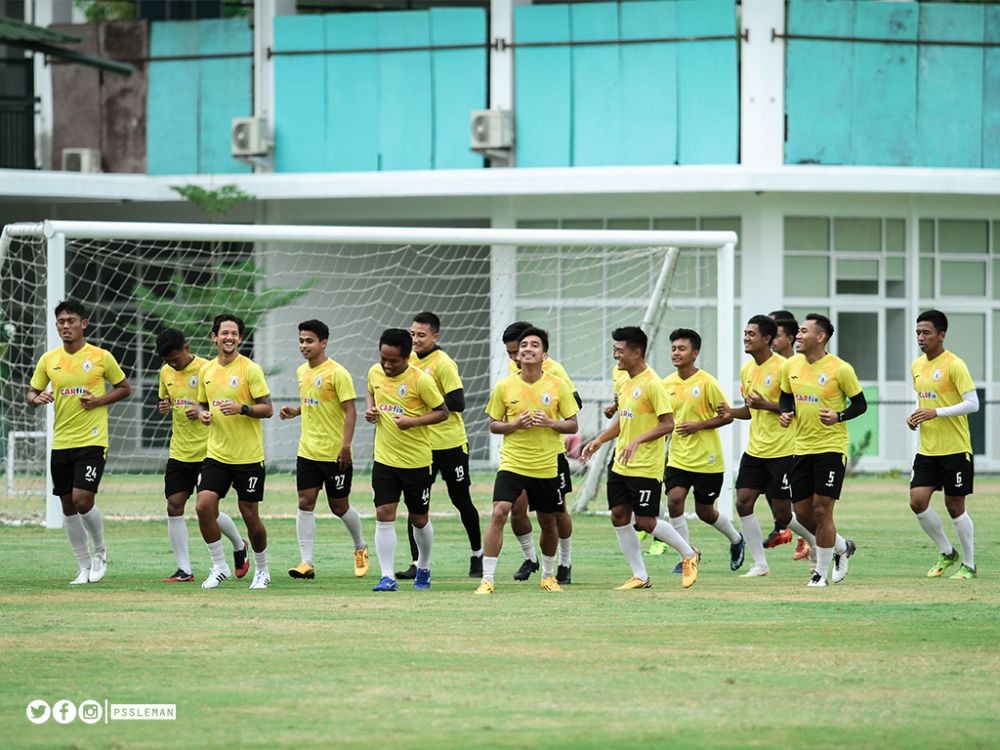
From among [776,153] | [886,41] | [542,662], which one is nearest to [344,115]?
[776,153]

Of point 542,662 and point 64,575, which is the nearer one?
point 542,662

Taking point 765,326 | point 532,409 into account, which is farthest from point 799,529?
point 532,409

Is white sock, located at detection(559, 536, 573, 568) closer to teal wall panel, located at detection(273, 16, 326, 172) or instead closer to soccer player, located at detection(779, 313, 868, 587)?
soccer player, located at detection(779, 313, 868, 587)

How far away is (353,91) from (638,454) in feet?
68.2

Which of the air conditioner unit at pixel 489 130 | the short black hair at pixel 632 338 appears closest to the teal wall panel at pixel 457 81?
the air conditioner unit at pixel 489 130

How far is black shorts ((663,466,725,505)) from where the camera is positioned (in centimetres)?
1436

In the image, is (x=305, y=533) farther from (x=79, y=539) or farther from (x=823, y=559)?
(x=823, y=559)

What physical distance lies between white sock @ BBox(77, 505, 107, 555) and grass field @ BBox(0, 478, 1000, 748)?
30 cm

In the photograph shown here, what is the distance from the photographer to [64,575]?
46.2 feet

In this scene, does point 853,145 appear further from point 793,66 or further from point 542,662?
point 542,662

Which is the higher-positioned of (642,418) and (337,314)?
(337,314)

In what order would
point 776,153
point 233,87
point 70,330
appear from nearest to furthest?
point 70,330, point 776,153, point 233,87

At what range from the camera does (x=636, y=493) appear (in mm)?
12766

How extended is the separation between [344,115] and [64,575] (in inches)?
768
